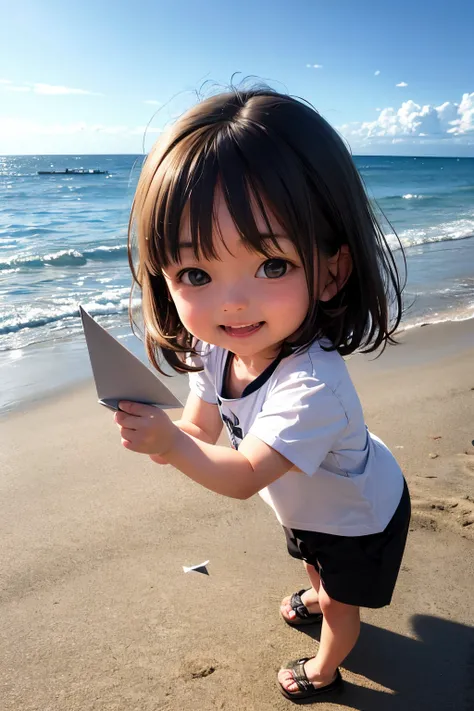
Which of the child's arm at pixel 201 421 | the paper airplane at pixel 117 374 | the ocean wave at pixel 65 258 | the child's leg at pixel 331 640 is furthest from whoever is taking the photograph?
the ocean wave at pixel 65 258

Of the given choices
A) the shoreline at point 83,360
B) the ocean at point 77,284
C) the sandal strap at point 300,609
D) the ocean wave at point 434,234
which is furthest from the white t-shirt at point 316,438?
the ocean wave at point 434,234

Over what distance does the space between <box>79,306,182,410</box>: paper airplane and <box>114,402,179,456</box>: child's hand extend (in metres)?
0.02

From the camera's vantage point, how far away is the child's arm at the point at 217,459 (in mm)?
1368

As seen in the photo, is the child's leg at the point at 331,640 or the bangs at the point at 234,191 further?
the child's leg at the point at 331,640

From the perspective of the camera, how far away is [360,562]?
5.70ft

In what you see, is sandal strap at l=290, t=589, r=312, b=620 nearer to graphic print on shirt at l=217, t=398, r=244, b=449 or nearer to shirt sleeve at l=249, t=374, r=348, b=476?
graphic print on shirt at l=217, t=398, r=244, b=449

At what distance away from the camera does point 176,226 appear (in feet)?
4.64

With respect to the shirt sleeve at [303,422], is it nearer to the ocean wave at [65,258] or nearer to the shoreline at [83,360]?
the shoreline at [83,360]

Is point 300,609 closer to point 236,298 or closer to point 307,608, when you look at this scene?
point 307,608

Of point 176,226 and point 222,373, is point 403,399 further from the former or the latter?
point 176,226

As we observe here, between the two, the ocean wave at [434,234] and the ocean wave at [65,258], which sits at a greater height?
the ocean wave at [434,234]

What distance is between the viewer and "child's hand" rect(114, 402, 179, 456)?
1338 mm

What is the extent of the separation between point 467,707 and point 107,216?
58.1 ft

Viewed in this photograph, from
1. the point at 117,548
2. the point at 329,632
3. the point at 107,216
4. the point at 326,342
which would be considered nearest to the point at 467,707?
the point at 329,632
